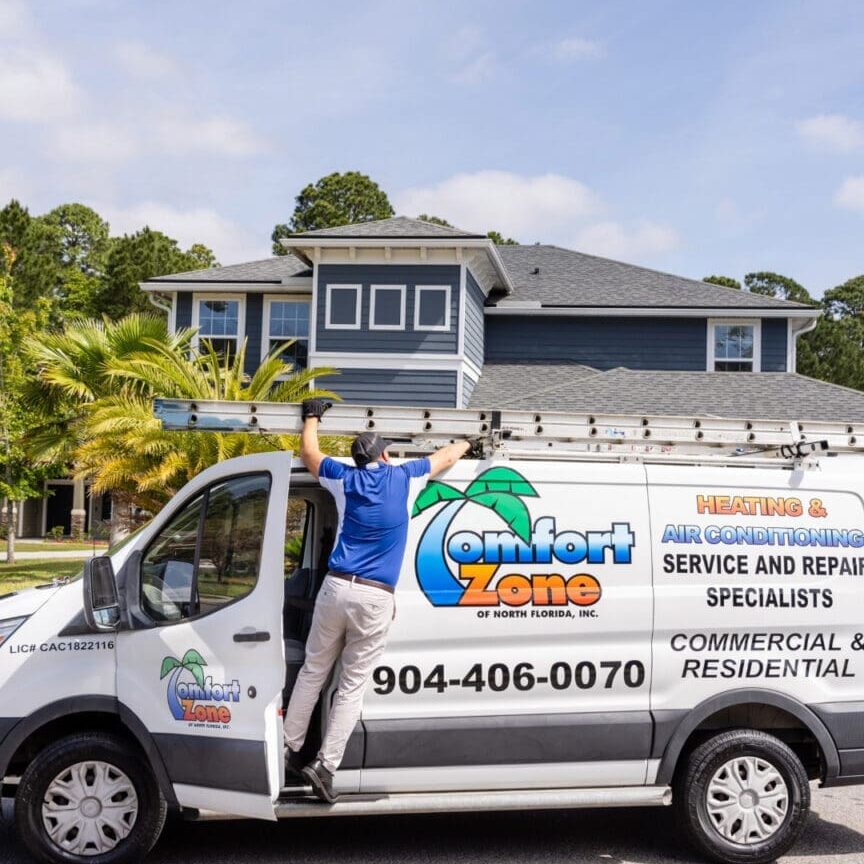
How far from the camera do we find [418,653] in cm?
511

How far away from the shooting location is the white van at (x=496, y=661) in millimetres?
4953

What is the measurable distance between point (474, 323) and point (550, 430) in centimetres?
1760

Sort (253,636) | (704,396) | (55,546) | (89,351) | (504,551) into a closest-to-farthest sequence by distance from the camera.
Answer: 1. (253,636)
2. (504,551)
3. (89,351)
4. (704,396)
5. (55,546)

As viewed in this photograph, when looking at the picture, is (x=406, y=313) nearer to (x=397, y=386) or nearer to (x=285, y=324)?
(x=397, y=386)

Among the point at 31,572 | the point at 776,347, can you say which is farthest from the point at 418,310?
the point at 31,572

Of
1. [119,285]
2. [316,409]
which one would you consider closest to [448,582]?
[316,409]

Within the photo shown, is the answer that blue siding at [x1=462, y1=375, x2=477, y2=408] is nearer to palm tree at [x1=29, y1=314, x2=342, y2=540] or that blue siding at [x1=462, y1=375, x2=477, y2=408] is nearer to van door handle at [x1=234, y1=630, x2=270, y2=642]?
palm tree at [x1=29, y1=314, x2=342, y2=540]

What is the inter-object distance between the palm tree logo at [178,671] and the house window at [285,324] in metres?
19.6

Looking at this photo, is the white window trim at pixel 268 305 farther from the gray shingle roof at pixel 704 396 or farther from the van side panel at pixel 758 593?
the van side panel at pixel 758 593

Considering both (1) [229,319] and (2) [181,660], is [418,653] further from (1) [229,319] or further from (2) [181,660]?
(1) [229,319]

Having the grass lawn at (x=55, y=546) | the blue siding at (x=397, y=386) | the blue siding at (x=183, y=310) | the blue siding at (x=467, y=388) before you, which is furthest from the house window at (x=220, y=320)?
the grass lawn at (x=55, y=546)

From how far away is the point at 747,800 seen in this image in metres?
5.28

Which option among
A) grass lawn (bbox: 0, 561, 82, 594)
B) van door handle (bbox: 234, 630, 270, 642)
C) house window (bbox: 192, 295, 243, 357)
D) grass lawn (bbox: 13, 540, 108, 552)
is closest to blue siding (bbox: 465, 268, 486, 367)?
house window (bbox: 192, 295, 243, 357)

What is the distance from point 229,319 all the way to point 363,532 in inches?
806
